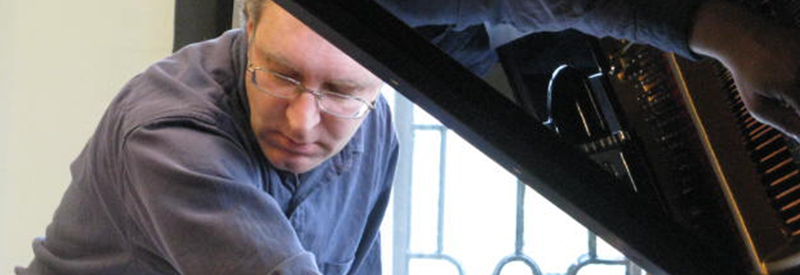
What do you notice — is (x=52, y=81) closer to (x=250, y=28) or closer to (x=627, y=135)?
(x=250, y=28)

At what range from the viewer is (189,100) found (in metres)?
1.13

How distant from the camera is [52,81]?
9.20 feet

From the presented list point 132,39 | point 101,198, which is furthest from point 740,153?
point 132,39

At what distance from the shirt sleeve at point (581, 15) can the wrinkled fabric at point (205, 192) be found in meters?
0.23

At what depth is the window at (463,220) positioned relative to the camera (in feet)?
9.46

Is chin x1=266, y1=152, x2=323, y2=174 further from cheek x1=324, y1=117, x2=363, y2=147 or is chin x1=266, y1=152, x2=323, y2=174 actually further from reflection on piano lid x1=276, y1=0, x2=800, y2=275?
reflection on piano lid x1=276, y1=0, x2=800, y2=275

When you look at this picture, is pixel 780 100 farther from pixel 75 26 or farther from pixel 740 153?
pixel 75 26

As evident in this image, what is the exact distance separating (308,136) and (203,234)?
0.22 m

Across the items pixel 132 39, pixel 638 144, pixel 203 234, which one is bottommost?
pixel 203 234

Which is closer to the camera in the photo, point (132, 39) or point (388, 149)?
point (388, 149)

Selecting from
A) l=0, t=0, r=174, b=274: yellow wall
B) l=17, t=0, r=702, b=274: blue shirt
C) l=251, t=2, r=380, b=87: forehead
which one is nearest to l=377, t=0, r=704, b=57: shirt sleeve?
l=17, t=0, r=702, b=274: blue shirt

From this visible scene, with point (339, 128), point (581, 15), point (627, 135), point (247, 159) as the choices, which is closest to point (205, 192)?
point (247, 159)

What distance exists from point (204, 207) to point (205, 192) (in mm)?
13

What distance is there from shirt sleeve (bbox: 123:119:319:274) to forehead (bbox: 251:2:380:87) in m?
0.11
